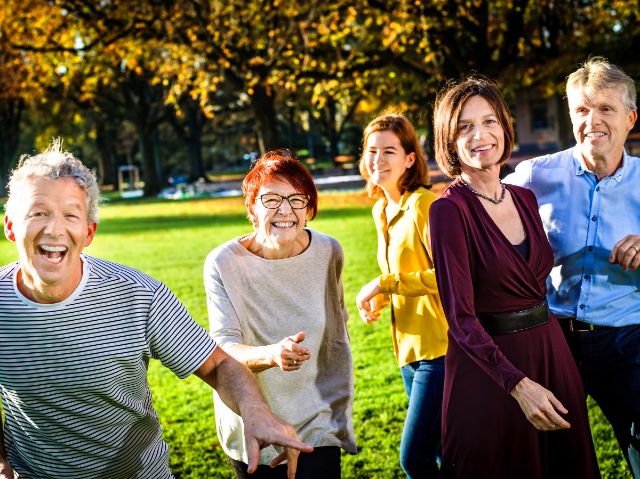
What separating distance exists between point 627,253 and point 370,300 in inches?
53.9

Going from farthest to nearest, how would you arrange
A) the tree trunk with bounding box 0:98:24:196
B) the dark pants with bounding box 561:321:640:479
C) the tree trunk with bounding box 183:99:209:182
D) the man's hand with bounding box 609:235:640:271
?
the tree trunk with bounding box 183:99:209:182 → the tree trunk with bounding box 0:98:24:196 → the dark pants with bounding box 561:321:640:479 → the man's hand with bounding box 609:235:640:271

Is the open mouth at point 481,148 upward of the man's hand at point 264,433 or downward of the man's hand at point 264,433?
upward

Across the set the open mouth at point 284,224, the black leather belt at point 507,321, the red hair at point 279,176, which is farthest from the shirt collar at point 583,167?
the open mouth at point 284,224

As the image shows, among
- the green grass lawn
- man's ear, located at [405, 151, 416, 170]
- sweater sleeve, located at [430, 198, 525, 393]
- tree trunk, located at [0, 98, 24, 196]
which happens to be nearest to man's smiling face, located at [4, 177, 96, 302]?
sweater sleeve, located at [430, 198, 525, 393]

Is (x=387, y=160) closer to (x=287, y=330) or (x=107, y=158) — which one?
(x=287, y=330)

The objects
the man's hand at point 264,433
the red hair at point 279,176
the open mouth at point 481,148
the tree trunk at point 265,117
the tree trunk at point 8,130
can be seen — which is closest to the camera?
→ the man's hand at point 264,433

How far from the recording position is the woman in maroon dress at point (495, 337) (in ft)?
10.6

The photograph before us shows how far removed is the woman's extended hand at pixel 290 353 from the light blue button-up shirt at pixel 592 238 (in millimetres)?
1450

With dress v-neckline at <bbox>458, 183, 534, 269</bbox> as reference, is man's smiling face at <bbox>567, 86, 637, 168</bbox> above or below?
above

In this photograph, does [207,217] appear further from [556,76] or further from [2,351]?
[2,351]

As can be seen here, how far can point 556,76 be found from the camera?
2338 centimetres

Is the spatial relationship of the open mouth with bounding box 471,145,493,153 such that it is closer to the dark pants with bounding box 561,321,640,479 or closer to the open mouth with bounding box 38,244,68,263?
the dark pants with bounding box 561,321,640,479

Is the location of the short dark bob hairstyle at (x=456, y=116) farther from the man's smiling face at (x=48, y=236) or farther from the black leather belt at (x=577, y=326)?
the man's smiling face at (x=48, y=236)

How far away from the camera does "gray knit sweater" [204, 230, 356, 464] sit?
3.53 meters
